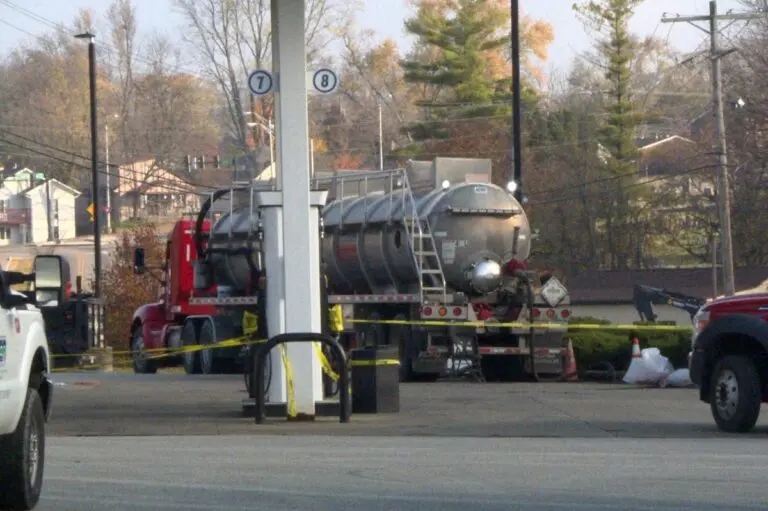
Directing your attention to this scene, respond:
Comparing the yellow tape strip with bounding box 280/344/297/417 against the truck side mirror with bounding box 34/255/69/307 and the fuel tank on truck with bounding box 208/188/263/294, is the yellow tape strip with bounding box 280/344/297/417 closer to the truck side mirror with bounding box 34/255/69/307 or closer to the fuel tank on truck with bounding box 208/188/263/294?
the truck side mirror with bounding box 34/255/69/307

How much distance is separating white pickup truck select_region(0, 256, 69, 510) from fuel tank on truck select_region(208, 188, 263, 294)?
707 inches

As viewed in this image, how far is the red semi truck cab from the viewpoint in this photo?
29141mm

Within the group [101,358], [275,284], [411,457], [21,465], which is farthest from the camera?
[101,358]

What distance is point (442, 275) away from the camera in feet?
78.7

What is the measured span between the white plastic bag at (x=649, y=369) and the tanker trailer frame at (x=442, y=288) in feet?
5.98

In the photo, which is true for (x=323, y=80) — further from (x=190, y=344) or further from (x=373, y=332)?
(x=190, y=344)

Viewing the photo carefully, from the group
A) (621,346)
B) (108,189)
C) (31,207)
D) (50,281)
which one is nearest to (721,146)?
(621,346)

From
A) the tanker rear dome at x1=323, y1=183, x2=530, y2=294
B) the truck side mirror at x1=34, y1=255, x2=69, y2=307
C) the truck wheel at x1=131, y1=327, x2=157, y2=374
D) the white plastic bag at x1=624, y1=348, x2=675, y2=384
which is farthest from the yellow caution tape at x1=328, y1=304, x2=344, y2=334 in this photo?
the truck wheel at x1=131, y1=327, x2=157, y2=374

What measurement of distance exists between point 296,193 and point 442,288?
861cm

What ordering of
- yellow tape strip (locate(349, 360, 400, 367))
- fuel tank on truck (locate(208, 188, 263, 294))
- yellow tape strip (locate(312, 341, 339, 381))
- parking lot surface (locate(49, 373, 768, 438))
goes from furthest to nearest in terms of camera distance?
fuel tank on truck (locate(208, 188, 263, 294)), yellow tape strip (locate(349, 360, 400, 367)), yellow tape strip (locate(312, 341, 339, 381)), parking lot surface (locate(49, 373, 768, 438))

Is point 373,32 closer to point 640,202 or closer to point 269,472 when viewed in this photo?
point 640,202

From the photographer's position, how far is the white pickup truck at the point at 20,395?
7930 mm

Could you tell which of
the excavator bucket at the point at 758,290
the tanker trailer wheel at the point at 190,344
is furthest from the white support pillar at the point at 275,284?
the tanker trailer wheel at the point at 190,344

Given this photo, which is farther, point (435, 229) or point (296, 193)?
point (435, 229)
